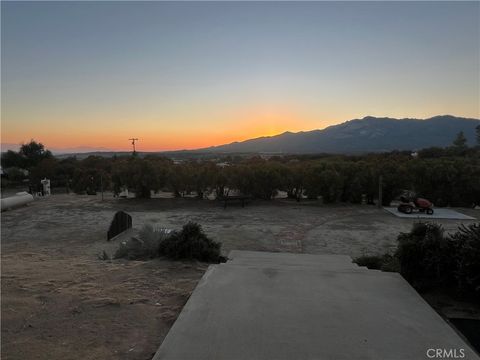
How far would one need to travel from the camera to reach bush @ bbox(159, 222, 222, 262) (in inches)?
260

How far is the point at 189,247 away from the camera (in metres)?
6.66

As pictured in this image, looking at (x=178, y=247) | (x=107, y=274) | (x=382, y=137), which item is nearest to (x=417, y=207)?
(x=178, y=247)

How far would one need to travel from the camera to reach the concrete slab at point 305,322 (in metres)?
2.80

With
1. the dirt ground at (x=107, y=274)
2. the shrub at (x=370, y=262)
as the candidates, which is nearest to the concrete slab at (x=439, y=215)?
the dirt ground at (x=107, y=274)

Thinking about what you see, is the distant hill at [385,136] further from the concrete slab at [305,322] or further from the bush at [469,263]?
the concrete slab at [305,322]

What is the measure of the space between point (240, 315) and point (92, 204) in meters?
17.8

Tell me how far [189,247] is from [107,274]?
163 centimetres

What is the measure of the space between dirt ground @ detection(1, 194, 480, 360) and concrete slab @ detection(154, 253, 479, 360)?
38cm

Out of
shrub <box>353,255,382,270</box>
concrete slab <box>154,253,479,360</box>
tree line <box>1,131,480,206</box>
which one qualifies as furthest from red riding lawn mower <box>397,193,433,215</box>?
concrete slab <box>154,253,479,360</box>

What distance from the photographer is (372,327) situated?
126 inches

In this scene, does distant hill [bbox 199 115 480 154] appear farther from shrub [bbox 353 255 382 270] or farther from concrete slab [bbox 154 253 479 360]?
concrete slab [bbox 154 253 479 360]

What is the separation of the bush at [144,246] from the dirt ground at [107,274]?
69 cm

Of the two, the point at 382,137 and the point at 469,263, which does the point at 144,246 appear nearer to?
the point at 469,263

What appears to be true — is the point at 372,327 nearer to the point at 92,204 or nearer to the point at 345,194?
the point at 345,194
